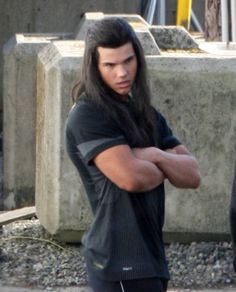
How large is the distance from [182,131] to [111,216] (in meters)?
2.68

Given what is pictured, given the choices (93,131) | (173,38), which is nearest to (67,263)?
(173,38)

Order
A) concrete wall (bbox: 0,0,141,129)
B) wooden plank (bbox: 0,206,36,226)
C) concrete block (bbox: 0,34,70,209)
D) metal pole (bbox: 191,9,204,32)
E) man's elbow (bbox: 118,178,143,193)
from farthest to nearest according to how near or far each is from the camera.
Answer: metal pole (bbox: 191,9,204,32) < concrete wall (bbox: 0,0,141,129) < concrete block (bbox: 0,34,70,209) < wooden plank (bbox: 0,206,36,226) < man's elbow (bbox: 118,178,143,193)

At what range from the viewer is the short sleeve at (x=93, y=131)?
355 centimetres

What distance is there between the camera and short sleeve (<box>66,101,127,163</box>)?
3.55 metres

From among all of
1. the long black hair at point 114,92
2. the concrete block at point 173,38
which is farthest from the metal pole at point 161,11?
the long black hair at point 114,92

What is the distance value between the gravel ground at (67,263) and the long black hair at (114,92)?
2.31 meters

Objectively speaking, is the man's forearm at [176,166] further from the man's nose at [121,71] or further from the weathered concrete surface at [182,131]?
the weathered concrete surface at [182,131]

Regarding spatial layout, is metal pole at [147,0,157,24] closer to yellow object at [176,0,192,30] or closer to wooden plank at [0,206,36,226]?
yellow object at [176,0,192,30]

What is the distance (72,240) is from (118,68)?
2.80m

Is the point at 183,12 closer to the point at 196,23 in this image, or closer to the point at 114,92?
the point at 196,23

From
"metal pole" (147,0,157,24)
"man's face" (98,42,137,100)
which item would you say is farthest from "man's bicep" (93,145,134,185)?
"metal pole" (147,0,157,24)

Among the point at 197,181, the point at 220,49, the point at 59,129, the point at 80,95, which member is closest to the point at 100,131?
the point at 80,95

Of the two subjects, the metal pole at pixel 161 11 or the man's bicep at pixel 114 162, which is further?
the metal pole at pixel 161 11

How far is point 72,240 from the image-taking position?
6230mm
